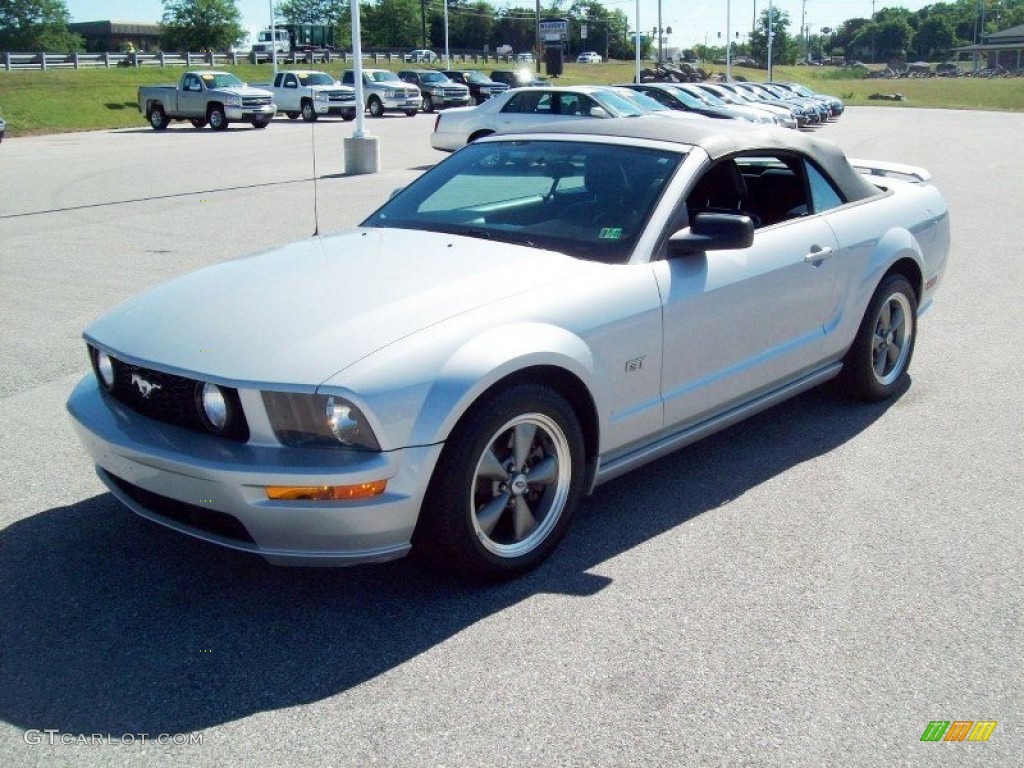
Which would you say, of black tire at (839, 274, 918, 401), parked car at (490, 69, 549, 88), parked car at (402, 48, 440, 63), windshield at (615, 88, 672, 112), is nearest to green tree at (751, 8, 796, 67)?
parked car at (402, 48, 440, 63)

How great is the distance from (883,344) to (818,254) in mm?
1029

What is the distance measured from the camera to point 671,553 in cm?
405

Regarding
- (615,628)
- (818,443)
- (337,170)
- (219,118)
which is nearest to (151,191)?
(337,170)

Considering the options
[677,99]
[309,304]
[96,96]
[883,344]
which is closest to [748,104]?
[677,99]

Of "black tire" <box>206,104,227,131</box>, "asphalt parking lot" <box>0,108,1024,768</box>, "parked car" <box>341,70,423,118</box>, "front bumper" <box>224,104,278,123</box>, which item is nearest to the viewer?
"asphalt parking lot" <box>0,108,1024,768</box>

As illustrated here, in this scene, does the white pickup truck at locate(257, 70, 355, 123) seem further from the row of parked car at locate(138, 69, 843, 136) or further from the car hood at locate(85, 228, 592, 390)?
the car hood at locate(85, 228, 592, 390)

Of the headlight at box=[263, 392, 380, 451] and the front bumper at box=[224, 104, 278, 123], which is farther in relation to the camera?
the front bumper at box=[224, 104, 278, 123]

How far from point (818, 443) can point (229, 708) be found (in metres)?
3.32

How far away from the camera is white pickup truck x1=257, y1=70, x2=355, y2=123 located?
3822 centimetres

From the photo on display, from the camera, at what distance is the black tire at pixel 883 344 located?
5.57 metres

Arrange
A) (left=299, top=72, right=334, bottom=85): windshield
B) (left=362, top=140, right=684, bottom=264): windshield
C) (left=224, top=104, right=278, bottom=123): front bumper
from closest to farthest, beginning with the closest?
1. (left=362, top=140, right=684, bottom=264): windshield
2. (left=224, top=104, right=278, bottom=123): front bumper
3. (left=299, top=72, right=334, bottom=85): windshield

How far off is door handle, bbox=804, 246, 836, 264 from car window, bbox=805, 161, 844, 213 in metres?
0.32

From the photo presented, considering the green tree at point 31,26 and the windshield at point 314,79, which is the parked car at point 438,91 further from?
the green tree at point 31,26

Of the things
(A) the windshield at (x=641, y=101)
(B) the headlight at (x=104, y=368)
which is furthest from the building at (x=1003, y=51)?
(B) the headlight at (x=104, y=368)
